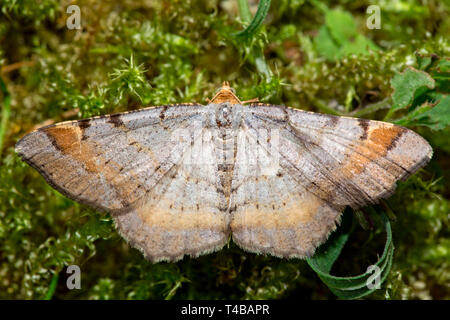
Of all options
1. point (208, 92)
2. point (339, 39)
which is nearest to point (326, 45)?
point (339, 39)

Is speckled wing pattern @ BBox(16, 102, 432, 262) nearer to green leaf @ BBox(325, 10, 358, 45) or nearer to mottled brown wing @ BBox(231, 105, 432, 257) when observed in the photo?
mottled brown wing @ BBox(231, 105, 432, 257)

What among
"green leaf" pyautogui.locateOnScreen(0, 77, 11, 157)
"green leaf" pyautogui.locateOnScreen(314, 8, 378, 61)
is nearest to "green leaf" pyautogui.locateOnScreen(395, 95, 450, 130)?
"green leaf" pyautogui.locateOnScreen(314, 8, 378, 61)

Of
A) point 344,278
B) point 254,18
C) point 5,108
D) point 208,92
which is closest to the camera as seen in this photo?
point 344,278

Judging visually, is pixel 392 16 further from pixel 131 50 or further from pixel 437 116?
pixel 131 50

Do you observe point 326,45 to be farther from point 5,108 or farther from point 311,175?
point 5,108

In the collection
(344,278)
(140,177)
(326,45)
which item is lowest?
(344,278)

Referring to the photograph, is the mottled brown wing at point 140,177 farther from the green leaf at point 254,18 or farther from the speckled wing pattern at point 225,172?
the green leaf at point 254,18

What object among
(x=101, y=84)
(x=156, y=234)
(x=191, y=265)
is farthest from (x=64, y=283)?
(x=101, y=84)
